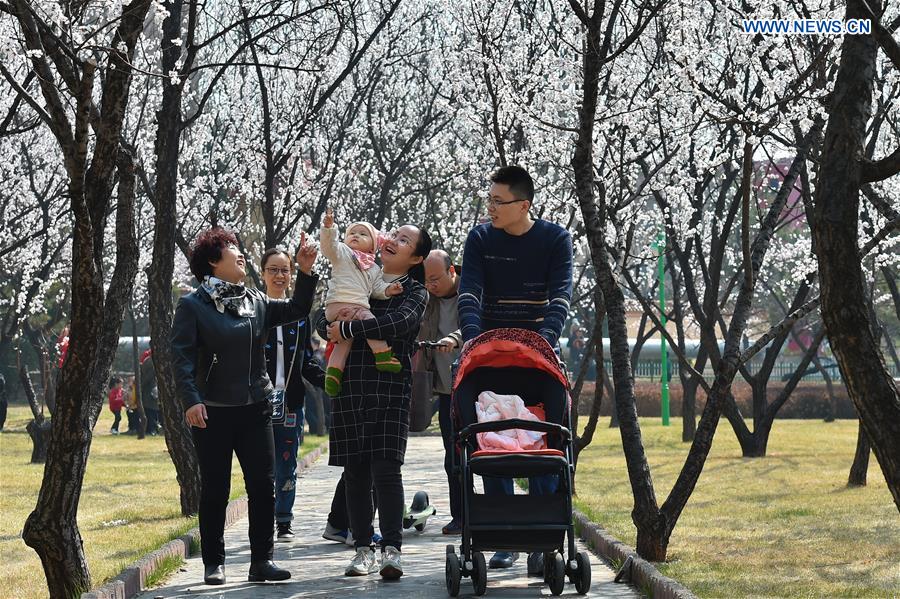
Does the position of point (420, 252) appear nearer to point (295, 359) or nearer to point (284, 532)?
point (295, 359)

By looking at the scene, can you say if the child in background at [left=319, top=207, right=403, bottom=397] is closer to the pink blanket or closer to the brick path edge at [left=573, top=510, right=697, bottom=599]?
the pink blanket

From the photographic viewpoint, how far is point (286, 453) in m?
9.81

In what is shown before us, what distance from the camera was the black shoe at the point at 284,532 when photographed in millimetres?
9906

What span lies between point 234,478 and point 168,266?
18.0 feet

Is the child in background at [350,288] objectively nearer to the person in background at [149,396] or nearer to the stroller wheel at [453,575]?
the stroller wheel at [453,575]

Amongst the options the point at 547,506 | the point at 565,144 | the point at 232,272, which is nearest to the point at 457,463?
the point at 547,506

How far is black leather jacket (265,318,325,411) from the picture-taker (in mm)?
9492

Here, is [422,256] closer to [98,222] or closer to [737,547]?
[98,222]

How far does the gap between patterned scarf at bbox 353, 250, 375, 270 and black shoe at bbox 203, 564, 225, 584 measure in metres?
1.95

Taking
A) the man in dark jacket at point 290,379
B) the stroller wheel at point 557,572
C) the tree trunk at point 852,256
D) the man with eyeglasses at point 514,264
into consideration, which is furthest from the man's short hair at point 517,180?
the man in dark jacket at point 290,379

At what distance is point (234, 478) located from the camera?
53.2 feet

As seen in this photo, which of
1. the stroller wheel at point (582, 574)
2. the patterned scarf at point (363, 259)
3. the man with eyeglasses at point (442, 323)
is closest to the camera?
the stroller wheel at point (582, 574)

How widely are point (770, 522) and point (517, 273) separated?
5.08m

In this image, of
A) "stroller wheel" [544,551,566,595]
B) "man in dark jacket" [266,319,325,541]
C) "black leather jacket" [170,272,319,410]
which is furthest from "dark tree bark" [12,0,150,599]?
"stroller wheel" [544,551,566,595]
